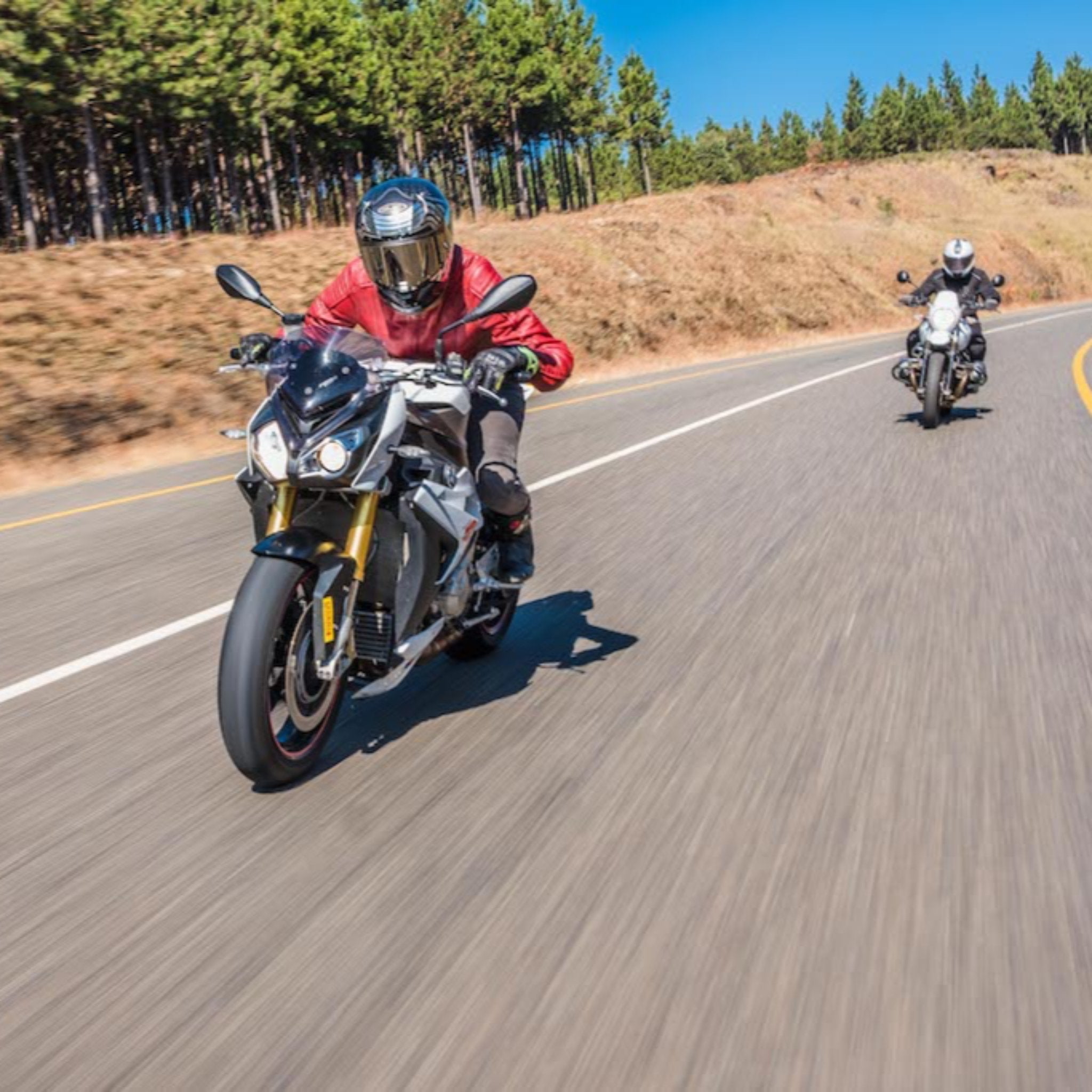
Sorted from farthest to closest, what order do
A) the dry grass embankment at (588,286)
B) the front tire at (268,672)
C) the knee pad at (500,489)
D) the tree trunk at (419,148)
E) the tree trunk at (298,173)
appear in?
the tree trunk at (419,148) → the tree trunk at (298,173) → the dry grass embankment at (588,286) → the knee pad at (500,489) → the front tire at (268,672)

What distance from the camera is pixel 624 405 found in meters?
16.1

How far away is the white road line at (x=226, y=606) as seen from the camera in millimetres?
4949

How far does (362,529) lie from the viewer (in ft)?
12.2

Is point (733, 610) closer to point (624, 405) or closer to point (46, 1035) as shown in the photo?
point (46, 1035)

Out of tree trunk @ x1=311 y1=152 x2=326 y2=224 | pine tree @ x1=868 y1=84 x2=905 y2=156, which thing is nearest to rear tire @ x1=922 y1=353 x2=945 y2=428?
tree trunk @ x1=311 y1=152 x2=326 y2=224

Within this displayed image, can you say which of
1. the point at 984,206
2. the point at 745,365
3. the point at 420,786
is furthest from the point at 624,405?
the point at 984,206

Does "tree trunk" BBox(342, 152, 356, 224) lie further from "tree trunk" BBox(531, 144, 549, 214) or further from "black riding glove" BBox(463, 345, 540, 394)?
"black riding glove" BBox(463, 345, 540, 394)

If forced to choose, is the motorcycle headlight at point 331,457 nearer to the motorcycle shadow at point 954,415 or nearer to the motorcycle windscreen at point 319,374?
the motorcycle windscreen at point 319,374

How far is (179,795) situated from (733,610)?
279 cm

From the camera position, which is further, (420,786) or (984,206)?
(984,206)

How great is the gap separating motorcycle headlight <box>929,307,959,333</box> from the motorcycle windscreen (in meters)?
9.09

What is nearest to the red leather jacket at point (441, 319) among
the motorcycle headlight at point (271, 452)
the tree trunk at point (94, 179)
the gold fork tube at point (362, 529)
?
the gold fork tube at point (362, 529)

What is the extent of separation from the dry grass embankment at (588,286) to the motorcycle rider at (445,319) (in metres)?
10.2

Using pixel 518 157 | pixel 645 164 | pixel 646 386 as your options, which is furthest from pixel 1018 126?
pixel 646 386
